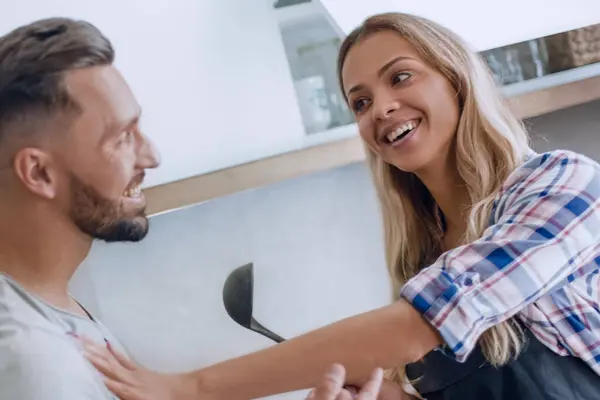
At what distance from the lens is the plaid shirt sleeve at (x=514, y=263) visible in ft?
2.17

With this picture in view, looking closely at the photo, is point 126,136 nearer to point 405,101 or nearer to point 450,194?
point 405,101

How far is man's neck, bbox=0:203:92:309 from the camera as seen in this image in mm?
630

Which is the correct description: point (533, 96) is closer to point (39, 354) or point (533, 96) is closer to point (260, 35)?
point (260, 35)

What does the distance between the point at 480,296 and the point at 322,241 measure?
1.41 ft

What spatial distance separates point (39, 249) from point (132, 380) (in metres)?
0.16

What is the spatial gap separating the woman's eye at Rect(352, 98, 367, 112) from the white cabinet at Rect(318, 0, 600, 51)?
0.16 m

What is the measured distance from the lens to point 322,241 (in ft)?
Result: 3.51

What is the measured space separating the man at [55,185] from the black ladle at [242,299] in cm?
28

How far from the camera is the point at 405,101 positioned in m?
0.88

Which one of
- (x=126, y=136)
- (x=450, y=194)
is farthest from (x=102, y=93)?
(x=450, y=194)

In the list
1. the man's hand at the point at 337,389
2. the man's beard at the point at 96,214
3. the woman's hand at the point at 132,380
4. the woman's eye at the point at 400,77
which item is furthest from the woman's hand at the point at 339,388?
the woman's eye at the point at 400,77

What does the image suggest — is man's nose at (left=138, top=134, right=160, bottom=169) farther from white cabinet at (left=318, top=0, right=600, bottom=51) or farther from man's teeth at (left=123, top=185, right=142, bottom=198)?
white cabinet at (left=318, top=0, right=600, bottom=51)

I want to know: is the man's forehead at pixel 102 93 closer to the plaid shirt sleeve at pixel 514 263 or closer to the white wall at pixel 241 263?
the white wall at pixel 241 263

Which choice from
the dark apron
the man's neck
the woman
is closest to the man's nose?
the man's neck
